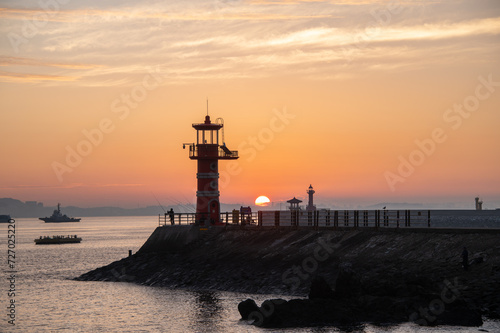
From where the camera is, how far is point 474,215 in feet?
584

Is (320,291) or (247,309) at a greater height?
(320,291)

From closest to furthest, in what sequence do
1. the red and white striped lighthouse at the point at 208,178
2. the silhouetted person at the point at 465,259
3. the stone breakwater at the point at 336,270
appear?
the stone breakwater at the point at 336,270
the silhouetted person at the point at 465,259
the red and white striped lighthouse at the point at 208,178

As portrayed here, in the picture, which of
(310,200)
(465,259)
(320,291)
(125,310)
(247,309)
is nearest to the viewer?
(320,291)

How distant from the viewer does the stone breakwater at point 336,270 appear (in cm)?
3198

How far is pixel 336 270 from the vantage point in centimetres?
4075

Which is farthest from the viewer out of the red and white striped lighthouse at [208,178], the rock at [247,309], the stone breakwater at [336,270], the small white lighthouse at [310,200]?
the small white lighthouse at [310,200]

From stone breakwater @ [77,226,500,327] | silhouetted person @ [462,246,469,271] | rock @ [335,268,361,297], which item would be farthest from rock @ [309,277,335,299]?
silhouetted person @ [462,246,469,271]

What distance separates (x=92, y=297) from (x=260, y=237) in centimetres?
1275

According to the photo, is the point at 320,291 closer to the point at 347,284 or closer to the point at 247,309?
the point at 347,284

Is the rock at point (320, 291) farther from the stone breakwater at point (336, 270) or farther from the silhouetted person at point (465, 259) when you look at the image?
the silhouetted person at point (465, 259)

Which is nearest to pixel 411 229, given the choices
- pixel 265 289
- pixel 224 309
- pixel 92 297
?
pixel 265 289

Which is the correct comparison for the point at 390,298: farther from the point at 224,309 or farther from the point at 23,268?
the point at 23,268

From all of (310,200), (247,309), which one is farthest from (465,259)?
(310,200)

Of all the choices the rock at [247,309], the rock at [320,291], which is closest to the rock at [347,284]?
the rock at [320,291]
